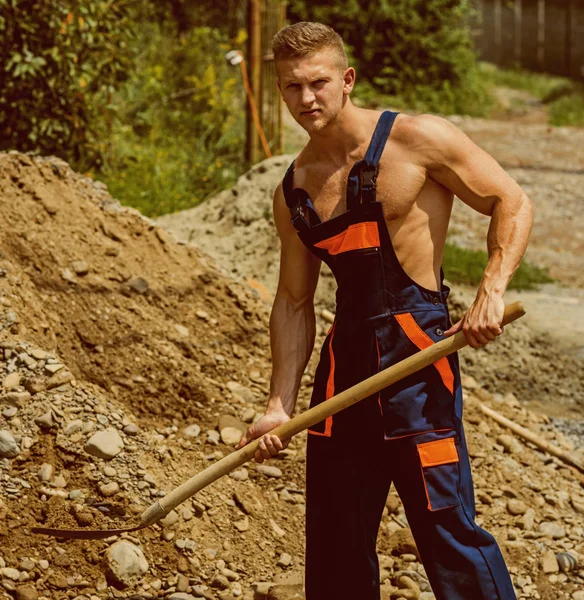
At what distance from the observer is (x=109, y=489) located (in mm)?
4355

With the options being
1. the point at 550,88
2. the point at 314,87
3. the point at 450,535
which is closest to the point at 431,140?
the point at 314,87

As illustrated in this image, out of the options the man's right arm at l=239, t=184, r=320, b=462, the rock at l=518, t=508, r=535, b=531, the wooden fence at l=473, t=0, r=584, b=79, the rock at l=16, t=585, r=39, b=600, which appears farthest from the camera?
the wooden fence at l=473, t=0, r=584, b=79

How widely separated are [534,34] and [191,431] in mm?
19533

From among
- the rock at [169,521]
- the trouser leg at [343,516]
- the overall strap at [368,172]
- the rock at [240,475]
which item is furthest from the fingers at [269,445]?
the rock at [240,475]

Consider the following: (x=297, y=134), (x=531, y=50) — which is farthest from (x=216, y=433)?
(x=531, y=50)

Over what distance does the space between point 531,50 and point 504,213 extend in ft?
68.0

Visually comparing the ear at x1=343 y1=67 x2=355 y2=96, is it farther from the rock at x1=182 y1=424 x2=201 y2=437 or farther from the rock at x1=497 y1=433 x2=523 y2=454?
the rock at x1=497 y1=433 x2=523 y2=454

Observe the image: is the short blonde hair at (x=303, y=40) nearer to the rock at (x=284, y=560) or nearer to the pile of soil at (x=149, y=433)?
the pile of soil at (x=149, y=433)

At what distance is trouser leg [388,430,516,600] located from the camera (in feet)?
10.1

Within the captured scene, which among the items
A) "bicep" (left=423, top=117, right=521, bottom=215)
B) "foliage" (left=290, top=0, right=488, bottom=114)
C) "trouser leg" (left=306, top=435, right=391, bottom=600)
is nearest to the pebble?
"trouser leg" (left=306, top=435, right=391, bottom=600)

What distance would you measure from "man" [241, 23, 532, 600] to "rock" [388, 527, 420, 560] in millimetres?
1293

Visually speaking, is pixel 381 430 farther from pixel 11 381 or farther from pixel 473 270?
pixel 473 270

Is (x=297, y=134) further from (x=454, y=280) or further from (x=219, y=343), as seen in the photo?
(x=219, y=343)

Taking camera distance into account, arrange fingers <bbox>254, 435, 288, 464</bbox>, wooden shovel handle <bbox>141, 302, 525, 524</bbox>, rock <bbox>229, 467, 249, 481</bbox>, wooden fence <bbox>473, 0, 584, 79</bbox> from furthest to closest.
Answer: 1. wooden fence <bbox>473, 0, 584, 79</bbox>
2. rock <bbox>229, 467, 249, 481</bbox>
3. fingers <bbox>254, 435, 288, 464</bbox>
4. wooden shovel handle <bbox>141, 302, 525, 524</bbox>
